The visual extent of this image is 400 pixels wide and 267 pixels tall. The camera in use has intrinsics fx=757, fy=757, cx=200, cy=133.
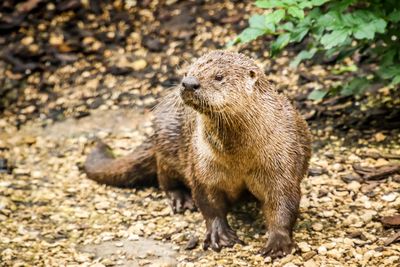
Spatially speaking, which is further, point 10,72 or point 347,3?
point 10,72

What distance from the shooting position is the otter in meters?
3.31

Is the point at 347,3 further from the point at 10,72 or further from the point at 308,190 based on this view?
the point at 10,72

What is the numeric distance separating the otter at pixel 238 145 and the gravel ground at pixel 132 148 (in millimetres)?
154

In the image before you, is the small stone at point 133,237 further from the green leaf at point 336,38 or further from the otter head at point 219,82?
the green leaf at point 336,38

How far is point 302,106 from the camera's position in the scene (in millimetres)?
5254

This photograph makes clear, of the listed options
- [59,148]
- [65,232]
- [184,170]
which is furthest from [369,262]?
[59,148]

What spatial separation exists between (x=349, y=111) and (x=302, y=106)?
329 mm

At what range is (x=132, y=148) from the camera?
5.16m

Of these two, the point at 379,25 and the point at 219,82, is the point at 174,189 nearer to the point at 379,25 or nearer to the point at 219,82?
the point at 219,82

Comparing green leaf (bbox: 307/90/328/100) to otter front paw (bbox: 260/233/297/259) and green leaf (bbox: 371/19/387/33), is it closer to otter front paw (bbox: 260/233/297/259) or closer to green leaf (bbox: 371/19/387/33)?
green leaf (bbox: 371/19/387/33)

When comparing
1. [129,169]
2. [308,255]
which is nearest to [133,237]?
[129,169]

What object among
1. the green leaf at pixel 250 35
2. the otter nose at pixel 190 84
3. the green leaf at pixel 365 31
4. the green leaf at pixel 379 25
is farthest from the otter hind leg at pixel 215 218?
the green leaf at pixel 379 25

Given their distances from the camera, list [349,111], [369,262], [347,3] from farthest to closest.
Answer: [349,111]
[347,3]
[369,262]

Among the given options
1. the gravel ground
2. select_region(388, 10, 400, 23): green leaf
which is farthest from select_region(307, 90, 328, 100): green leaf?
select_region(388, 10, 400, 23): green leaf
